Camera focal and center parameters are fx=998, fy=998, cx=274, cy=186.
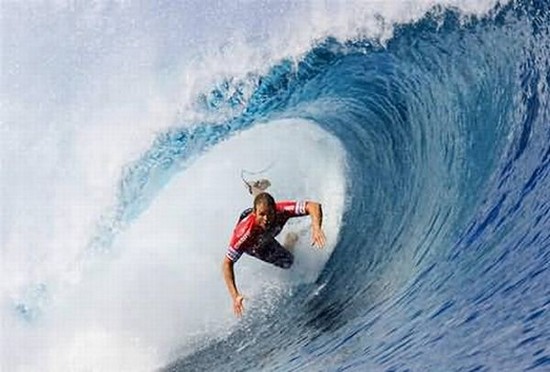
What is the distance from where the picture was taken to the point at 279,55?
9555mm

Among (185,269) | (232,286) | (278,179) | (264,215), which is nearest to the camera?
(232,286)

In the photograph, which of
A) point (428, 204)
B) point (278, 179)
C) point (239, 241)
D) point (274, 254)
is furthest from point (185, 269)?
point (428, 204)

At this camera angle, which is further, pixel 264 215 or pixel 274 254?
pixel 274 254

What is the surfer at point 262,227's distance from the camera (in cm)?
634

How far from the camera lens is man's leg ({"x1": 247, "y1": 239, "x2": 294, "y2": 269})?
6.83 metres

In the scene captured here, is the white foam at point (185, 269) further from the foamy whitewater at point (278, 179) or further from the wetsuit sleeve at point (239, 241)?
the wetsuit sleeve at point (239, 241)

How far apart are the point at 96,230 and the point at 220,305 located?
7.50ft

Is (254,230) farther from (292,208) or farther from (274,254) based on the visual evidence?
(274,254)

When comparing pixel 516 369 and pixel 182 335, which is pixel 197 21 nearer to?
pixel 182 335

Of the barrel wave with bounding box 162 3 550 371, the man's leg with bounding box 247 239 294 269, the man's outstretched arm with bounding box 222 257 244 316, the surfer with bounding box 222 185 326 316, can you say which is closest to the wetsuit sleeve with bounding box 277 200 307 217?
the surfer with bounding box 222 185 326 316

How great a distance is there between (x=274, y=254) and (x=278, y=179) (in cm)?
134

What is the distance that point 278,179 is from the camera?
8.24 metres

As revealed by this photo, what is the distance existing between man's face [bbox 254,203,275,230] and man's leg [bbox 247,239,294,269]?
0.32 metres

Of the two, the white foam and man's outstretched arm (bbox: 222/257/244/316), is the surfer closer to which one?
man's outstretched arm (bbox: 222/257/244/316)
